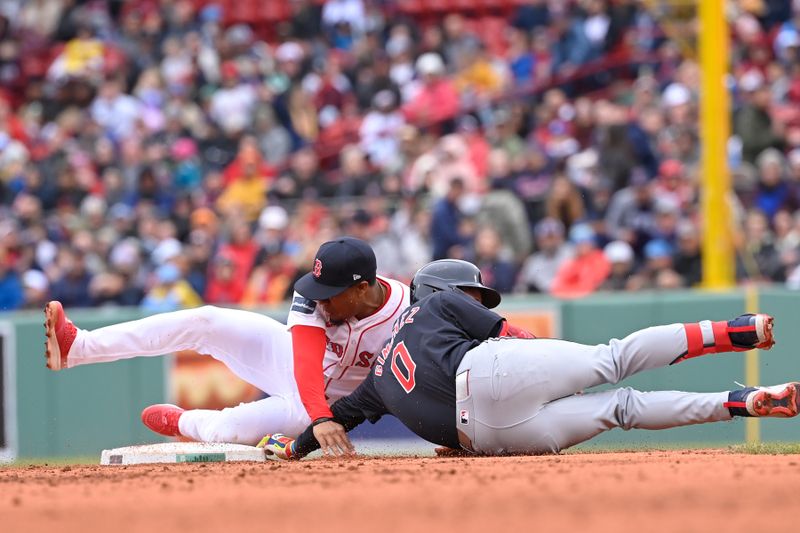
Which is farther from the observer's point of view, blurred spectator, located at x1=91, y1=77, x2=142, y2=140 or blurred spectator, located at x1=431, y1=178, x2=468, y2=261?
blurred spectator, located at x1=91, y1=77, x2=142, y2=140

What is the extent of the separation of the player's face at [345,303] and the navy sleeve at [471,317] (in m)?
0.61

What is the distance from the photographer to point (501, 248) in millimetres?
12555

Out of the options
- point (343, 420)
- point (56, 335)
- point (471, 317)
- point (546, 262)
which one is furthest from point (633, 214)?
point (56, 335)

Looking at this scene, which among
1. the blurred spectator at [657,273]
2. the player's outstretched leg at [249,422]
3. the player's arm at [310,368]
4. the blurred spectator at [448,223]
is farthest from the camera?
the blurred spectator at [448,223]

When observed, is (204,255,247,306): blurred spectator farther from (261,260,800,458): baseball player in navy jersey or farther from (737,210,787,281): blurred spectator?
(261,260,800,458): baseball player in navy jersey

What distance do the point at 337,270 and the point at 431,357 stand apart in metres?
0.76

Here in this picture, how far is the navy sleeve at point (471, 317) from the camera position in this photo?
668cm

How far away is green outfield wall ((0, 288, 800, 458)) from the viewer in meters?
10.1

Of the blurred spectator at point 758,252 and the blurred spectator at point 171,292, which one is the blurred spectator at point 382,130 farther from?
the blurred spectator at point 758,252

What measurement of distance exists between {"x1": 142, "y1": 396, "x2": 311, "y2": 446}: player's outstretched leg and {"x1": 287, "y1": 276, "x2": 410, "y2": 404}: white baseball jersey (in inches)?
10.3

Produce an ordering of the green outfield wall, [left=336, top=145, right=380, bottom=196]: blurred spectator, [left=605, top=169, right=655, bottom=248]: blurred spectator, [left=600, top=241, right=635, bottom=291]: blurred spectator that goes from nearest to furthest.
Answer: the green outfield wall, [left=600, top=241, right=635, bottom=291]: blurred spectator, [left=605, top=169, right=655, bottom=248]: blurred spectator, [left=336, top=145, right=380, bottom=196]: blurred spectator

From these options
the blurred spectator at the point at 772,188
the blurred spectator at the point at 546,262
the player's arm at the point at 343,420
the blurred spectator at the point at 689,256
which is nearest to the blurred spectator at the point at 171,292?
the blurred spectator at the point at 546,262

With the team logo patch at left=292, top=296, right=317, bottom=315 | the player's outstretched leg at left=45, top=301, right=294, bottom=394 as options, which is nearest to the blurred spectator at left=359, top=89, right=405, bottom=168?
the player's outstretched leg at left=45, top=301, right=294, bottom=394

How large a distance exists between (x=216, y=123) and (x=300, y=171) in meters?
2.17
